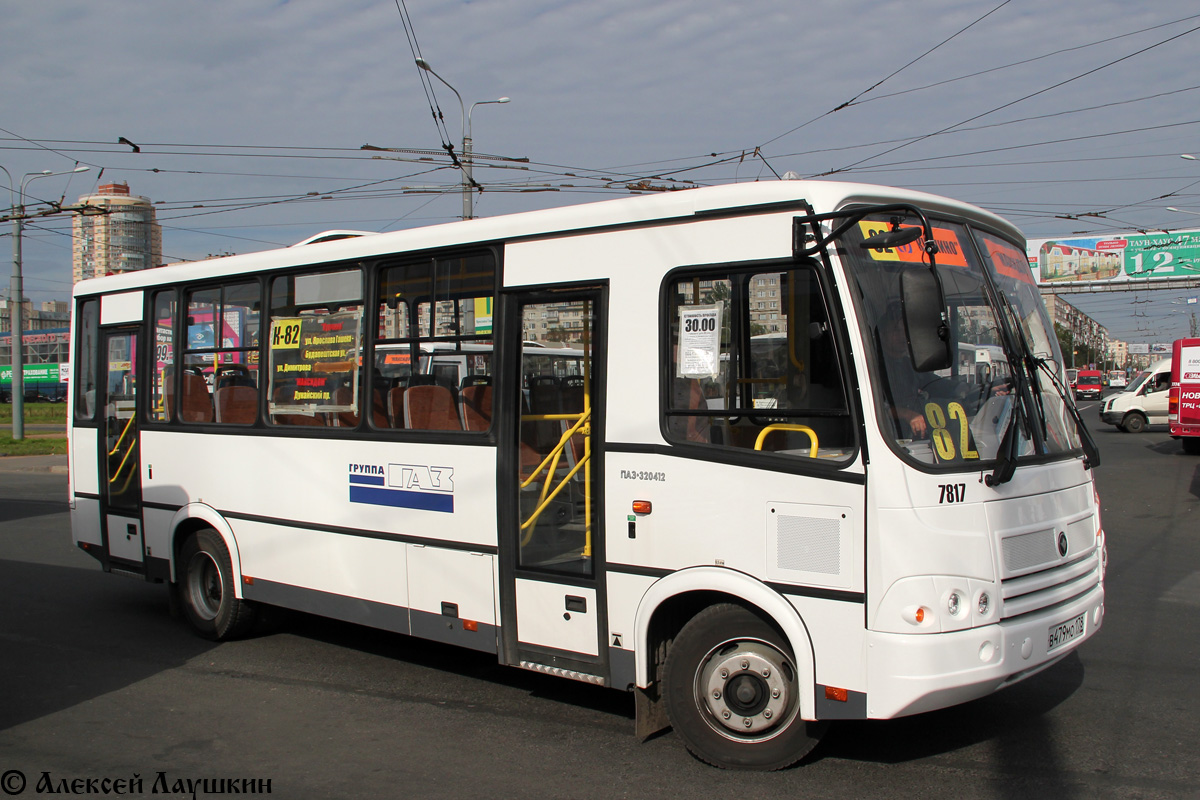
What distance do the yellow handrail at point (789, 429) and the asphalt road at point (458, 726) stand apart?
1.54 meters

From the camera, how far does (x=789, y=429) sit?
4418 mm

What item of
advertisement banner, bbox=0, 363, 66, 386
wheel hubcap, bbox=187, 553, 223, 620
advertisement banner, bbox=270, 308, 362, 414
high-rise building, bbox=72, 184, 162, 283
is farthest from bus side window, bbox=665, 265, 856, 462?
advertisement banner, bbox=0, 363, 66, 386

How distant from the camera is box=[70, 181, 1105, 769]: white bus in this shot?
4086 mm

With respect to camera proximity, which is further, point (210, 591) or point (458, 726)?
point (210, 591)

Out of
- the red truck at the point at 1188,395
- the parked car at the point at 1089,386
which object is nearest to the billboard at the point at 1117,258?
the red truck at the point at 1188,395

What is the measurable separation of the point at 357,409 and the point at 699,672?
3.00 metres

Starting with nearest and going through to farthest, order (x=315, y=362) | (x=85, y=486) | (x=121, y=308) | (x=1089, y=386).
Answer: (x=315, y=362), (x=121, y=308), (x=85, y=486), (x=1089, y=386)

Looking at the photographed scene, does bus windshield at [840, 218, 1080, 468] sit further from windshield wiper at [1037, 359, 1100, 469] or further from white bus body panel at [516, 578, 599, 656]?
white bus body panel at [516, 578, 599, 656]

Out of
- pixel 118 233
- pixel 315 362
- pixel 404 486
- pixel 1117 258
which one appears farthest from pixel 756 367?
pixel 1117 258

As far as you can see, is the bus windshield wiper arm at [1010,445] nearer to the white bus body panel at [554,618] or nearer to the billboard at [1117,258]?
the white bus body panel at [554,618]

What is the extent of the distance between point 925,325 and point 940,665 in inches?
56.0

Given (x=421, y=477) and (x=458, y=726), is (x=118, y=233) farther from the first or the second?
(x=458, y=726)

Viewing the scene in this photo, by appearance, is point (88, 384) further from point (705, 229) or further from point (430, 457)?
point (705, 229)

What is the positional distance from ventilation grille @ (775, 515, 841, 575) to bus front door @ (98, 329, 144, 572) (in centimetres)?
Answer: 602
